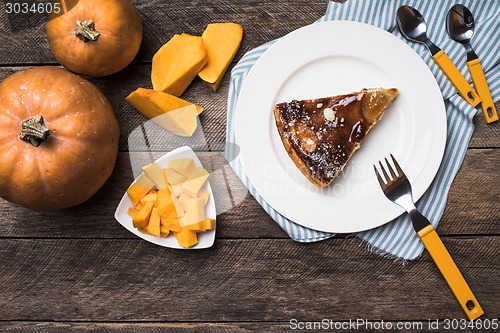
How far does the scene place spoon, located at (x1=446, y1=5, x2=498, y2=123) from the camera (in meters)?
2.14

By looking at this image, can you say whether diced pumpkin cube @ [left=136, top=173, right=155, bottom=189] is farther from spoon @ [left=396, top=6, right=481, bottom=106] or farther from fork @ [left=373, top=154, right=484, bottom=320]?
spoon @ [left=396, top=6, right=481, bottom=106]

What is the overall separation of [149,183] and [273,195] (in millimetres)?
672

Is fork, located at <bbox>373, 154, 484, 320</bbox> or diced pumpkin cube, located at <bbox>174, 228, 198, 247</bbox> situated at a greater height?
fork, located at <bbox>373, 154, 484, 320</bbox>

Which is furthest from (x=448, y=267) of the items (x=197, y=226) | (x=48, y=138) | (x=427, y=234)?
(x=48, y=138)

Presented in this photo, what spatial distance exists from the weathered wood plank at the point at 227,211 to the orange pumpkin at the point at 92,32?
549 millimetres

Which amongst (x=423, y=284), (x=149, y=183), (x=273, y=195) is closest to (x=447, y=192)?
(x=423, y=284)

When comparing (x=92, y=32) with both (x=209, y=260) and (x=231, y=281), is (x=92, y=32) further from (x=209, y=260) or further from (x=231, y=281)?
(x=231, y=281)

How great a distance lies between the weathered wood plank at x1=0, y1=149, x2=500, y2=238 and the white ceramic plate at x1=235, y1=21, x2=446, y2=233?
18cm

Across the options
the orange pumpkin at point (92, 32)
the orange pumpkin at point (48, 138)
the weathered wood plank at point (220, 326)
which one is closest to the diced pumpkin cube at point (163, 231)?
the orange pumpkin at point (48, 138)

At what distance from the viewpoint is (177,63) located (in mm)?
2133

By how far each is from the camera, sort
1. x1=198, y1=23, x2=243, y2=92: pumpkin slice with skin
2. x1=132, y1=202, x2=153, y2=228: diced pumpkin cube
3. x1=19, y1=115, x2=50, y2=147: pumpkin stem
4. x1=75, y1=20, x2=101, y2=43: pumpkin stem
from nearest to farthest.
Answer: x1=19, y1=115, x2=50, y2=147: pumpkin stem → x1=75, y1=20, x2=101, y2=43: pumpkin stem → x1=132, y1=202, x2=153, y2=228: diced pumpkin cube → x1=198, y1=23, x2=243, y2=92: pumpkin slice with skin

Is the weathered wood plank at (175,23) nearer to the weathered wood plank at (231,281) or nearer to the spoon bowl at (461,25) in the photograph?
the spoon bowl at (461,25)

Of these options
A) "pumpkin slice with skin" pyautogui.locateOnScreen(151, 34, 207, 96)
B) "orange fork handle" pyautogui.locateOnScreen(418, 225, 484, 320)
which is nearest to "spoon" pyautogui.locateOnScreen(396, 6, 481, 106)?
"orange fork handle" pyautogui.locateOnScreen(418, 225, 484, 320)

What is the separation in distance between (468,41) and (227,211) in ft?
5.29
